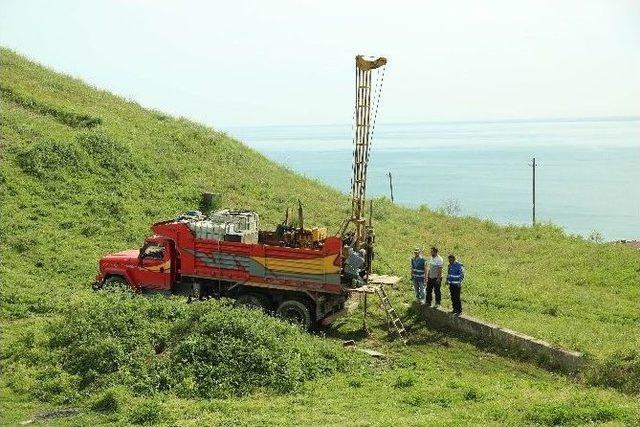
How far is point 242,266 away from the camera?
18.4 meters

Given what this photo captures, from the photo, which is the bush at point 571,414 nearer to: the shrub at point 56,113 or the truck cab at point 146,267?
the truck cab at point 146,267

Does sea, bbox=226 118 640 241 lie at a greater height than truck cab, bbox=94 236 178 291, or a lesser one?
greater

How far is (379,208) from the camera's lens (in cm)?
3556

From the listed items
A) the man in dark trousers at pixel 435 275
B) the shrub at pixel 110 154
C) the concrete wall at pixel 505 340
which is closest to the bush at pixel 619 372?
the concrete wall at pixel 505 340

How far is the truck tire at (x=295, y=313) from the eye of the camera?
59.0 feet

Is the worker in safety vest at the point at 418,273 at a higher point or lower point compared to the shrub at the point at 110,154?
lower

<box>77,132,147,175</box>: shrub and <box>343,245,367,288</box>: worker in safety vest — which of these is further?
<box>77,132,147,175</box>: shrub

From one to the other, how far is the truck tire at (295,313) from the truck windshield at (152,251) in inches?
148

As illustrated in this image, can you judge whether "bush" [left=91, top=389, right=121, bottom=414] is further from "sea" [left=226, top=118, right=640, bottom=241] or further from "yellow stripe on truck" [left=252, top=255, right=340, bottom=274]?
"sea" [left=226, top=118, right=640, bottom=241]

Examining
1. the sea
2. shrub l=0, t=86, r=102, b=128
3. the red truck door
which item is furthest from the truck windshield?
the sea

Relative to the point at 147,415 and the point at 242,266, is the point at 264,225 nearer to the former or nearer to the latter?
the point at 242,266

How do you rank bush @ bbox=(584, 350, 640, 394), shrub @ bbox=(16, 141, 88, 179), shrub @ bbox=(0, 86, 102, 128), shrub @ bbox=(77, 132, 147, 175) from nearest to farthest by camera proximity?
bush @ bbox=(584, 350, 640, 394) → shrub @ bbox=(16, 141, 88, 179) → shrub @ bbox=(77, 132, 147, 175) → shrub @ bbox=(0, 86, 102, 128)

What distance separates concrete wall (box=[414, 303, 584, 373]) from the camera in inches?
619

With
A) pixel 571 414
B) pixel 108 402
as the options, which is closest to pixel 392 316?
pixel 571 414
